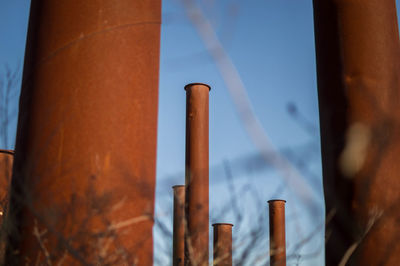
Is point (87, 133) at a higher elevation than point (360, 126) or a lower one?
lower

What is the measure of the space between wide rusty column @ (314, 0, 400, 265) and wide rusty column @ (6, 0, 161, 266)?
143cm

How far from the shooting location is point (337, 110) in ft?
12.3

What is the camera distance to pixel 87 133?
2703 millimetres

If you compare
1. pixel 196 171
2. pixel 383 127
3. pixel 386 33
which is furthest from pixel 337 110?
pixel 196 171

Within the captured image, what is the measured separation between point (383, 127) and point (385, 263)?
0.97 meters

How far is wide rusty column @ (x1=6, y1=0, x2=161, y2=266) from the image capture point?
100 inches

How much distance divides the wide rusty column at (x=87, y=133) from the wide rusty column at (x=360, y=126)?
4.69 feet

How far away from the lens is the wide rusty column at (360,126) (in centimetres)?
343

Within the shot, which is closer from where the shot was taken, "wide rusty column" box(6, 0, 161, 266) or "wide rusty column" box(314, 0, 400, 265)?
"wide rusty column" box(6, 0, 161, 266)

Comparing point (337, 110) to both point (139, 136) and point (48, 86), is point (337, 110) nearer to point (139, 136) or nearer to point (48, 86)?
point (139, 136)

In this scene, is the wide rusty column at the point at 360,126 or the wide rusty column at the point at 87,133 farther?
the wide rusty column at the point at 360,126

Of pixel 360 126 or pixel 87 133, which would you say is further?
pixel 360 126

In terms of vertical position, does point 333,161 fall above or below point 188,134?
below

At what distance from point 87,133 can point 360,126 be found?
6.77 ft
